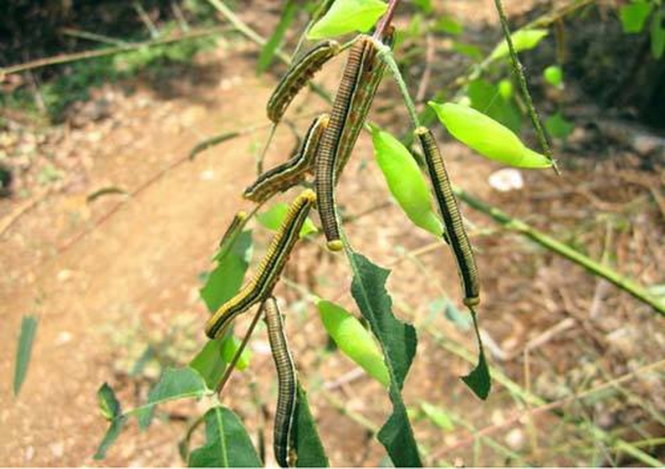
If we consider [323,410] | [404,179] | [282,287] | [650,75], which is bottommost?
[323,410]

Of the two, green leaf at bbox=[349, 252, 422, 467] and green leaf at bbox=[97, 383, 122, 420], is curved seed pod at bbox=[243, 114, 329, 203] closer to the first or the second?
green leaf at bbox=[349, 252, 422, 467]

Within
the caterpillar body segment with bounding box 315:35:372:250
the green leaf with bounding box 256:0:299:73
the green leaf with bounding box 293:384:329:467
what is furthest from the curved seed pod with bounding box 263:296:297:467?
the green leaf with bounding box 256:0:299:73

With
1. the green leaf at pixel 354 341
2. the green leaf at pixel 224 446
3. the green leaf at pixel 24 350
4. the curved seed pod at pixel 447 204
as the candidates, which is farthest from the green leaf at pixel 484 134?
the green leaf at pixel 24 350

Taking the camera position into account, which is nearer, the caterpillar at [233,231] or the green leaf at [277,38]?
the caterpillar at [233,231]

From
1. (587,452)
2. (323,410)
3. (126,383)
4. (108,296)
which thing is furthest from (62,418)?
(587,452)

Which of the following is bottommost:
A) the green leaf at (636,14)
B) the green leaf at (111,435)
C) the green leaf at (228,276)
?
the green leaf at (111,435)

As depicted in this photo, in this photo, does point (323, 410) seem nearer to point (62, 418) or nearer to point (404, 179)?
point (62, 418)

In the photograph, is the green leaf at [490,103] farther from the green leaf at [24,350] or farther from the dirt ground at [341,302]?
the dirt ground at [341,302]

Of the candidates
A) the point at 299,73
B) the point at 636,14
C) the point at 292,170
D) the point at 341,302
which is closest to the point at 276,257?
the point at 292,170
